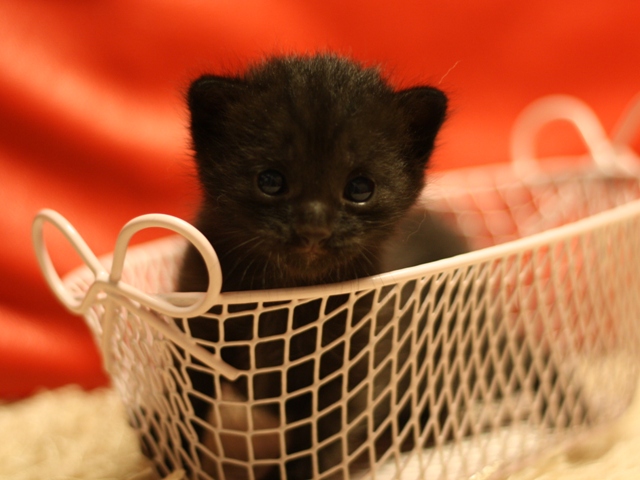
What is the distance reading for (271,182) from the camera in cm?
78

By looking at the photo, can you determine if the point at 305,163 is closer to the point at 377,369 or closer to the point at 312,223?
the point at 312,223

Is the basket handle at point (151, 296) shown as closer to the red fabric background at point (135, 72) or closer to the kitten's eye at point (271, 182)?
the kitten's eye at point (271, 182)

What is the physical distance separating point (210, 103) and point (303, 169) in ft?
0.63

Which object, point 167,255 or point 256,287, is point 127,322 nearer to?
point 256,287

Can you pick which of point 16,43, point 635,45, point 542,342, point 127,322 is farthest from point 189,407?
point 635,45

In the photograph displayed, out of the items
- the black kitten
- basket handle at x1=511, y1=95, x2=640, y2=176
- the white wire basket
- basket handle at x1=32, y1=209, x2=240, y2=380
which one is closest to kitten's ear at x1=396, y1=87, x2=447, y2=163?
the black kitten

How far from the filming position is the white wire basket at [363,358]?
0.78 meters

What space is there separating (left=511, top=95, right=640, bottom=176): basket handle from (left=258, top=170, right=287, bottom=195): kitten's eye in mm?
1065

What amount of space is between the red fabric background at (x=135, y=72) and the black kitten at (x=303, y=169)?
455mm

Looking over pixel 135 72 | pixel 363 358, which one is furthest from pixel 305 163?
A: pixel 135 72

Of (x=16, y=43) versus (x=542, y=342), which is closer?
(x=542, y=342)

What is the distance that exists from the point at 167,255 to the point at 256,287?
45cm

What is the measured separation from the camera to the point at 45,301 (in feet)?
4.92

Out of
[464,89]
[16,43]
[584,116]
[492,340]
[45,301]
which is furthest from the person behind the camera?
[464,89]
